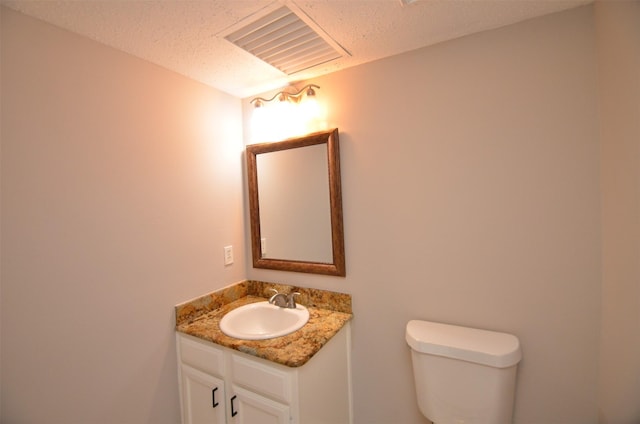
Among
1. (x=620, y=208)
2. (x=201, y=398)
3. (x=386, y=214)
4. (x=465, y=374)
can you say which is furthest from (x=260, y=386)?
(x=620, y=208)

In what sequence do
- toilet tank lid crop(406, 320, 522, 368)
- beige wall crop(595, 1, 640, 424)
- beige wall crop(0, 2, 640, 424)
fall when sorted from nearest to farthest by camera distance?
beige wall crop(595, 1, 640, 424) → beige wall crop(0, 2, 640, 424) → toilet tank lid crop(406, 320, 522, 368)

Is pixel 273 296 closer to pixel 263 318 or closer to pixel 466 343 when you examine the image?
pixel 263 318

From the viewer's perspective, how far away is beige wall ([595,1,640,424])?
838 mm

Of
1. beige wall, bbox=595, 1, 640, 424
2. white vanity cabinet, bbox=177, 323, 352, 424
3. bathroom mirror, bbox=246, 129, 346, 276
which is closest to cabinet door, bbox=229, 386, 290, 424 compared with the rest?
white vanity cabinet, bbox=177, 323, 352, 424

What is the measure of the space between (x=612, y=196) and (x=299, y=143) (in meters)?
1.37

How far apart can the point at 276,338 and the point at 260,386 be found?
0.66 feet

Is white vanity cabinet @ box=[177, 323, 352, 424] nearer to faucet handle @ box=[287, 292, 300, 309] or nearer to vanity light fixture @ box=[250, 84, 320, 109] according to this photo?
faucet handle @ box=[287, 292, 300, 309]

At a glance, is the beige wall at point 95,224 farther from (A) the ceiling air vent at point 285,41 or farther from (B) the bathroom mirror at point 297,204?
(A) the ceiling air vent at point 285,41

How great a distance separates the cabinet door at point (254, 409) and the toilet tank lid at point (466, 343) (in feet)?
2.07

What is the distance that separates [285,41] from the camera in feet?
4.15

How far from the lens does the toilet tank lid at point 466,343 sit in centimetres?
110

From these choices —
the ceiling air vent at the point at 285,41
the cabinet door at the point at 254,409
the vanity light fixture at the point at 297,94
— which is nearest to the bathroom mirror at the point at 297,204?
the vanity light fixture at the point at 297,94

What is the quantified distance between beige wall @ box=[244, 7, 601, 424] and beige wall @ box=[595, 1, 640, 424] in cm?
5

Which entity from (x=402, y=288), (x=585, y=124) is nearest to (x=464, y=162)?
(x=585, y=124)
